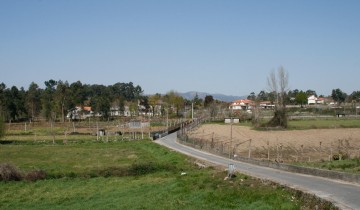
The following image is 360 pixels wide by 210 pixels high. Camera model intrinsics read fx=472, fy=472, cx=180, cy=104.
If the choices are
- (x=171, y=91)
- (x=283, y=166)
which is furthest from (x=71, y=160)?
(x=171, y=91)

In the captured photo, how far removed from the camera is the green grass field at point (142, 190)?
20297mm

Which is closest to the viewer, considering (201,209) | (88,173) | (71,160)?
(201,209)

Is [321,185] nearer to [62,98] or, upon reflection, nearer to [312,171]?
[312,171]

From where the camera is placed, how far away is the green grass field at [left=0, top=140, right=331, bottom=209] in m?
Answer: 20.3

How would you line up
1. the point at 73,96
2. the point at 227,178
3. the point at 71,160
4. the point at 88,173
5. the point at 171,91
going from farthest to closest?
the point at 171,91, the point at 73,96, the point at 71,160, the point at 88,173, the point at 227,178

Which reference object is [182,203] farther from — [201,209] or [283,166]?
[283,166]

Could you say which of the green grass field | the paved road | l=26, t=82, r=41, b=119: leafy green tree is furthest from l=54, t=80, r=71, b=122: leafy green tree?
the paved road

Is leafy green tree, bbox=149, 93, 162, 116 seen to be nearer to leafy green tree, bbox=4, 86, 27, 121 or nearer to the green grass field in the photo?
leafy green tree, bbox=4, 86, 27, 121

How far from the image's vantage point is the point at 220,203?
65.9ft

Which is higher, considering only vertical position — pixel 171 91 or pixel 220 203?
pixel 171 91

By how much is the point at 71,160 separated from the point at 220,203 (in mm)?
32220

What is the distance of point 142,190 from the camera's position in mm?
26984

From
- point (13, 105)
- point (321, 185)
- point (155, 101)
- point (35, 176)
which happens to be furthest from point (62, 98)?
point (321, 185)

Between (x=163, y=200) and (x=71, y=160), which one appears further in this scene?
(x=71, y=160)
